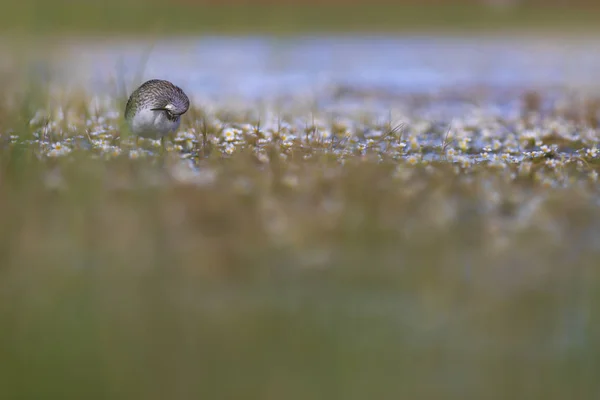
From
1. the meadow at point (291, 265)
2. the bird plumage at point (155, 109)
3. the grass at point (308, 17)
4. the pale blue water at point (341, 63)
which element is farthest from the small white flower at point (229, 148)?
the grass at point (308, 17)

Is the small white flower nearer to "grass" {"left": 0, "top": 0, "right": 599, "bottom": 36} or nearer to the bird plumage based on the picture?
the bird plumage

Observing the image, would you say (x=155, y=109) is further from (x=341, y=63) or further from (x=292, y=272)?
(x=341, y=63)

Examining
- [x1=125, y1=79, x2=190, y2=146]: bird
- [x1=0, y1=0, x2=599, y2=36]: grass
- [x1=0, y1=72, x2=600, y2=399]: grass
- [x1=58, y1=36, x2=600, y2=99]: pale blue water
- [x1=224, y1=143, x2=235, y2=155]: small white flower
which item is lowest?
[x1=0, y1=72, x2=600, y2=399]: grass

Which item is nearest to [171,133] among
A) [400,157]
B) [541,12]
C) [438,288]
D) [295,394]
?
[400,157]

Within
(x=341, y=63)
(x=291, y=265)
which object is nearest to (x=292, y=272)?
(x=291, y=265)

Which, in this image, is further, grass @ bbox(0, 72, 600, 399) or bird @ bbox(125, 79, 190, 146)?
bird @ bbox(125, 79, 190, 146)

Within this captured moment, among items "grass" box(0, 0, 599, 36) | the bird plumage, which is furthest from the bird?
"grass" box(0, 0, 599, 36)
